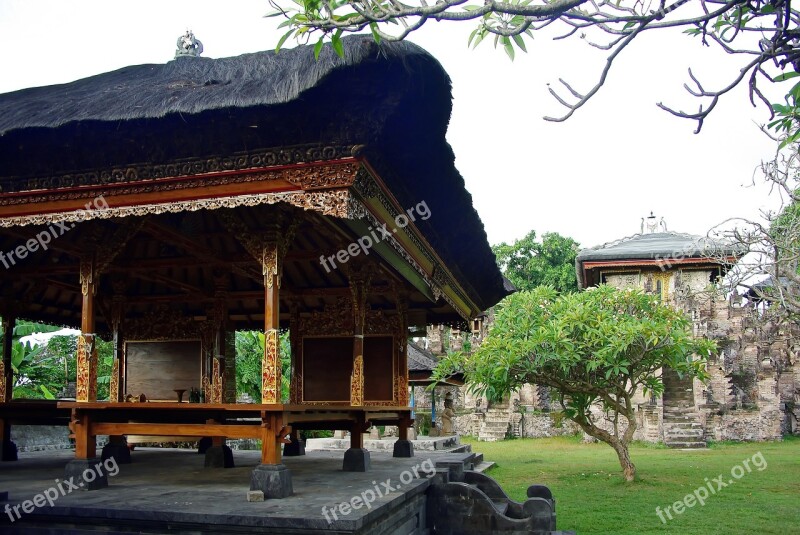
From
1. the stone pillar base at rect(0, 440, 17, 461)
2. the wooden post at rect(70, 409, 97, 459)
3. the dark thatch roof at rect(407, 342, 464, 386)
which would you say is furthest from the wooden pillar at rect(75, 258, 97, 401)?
the dark thatch roof at rect(407, 342, 464, 386)

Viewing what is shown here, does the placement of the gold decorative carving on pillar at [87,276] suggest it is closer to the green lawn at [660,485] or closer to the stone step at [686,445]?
the green lawn at [660,485]

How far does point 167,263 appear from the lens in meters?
9.48

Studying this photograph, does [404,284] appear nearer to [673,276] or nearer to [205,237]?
[205,237]

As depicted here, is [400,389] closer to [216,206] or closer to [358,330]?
[358,330]

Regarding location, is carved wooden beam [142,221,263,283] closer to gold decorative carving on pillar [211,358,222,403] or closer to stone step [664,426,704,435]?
gold decorative carving on pillar [211,358,222,403]

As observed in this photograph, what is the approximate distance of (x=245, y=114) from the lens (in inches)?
225

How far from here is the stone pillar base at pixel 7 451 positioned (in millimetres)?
9148

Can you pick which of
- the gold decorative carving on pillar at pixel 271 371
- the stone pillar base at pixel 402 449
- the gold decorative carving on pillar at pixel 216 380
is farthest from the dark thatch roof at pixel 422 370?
the gold decorative carving on pillar at pixel 271 371

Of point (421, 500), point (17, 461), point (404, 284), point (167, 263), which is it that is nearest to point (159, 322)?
point (167, 263)

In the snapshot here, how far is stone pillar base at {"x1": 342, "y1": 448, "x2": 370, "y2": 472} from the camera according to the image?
8.43m

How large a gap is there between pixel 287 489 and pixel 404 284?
499 cm

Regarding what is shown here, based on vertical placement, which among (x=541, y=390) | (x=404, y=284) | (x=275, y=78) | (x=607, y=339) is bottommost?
(x=541, y=390)

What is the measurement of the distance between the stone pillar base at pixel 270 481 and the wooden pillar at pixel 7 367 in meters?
5.10

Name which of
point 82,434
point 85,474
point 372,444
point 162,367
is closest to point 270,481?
point 85,474
